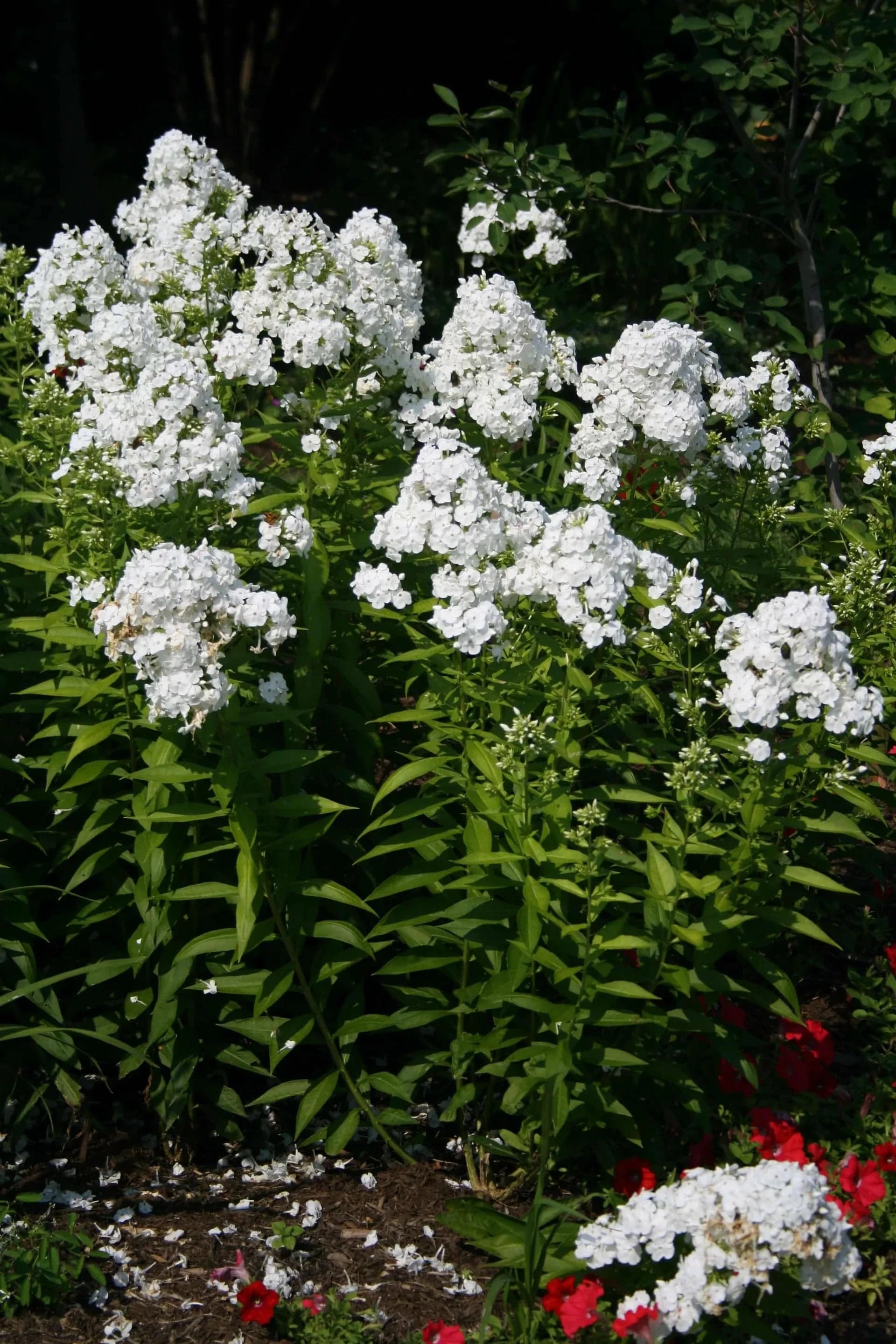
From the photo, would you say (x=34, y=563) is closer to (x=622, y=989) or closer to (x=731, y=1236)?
(x=622, y=989)

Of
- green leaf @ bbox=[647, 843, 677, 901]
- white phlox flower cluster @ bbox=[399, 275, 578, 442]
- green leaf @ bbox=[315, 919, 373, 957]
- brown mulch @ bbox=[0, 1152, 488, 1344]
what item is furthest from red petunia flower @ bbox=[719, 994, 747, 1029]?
white phlox flower cluster @ bbox=[399, 275, 578, 442]

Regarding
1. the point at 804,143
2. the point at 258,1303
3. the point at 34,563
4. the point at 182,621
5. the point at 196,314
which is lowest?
the point at 258,1303

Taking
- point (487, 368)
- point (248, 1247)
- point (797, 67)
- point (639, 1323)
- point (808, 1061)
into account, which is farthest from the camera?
point (797, 67)

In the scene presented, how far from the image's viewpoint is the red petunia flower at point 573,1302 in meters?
2.89

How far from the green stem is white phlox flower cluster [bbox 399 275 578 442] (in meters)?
1.29

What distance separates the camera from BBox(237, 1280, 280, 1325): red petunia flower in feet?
10.0

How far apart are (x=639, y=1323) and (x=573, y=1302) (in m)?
0.19

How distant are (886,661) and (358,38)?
40.7 ft

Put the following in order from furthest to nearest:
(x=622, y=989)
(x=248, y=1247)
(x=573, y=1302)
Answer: (x=248, y=1247), (x=622, y=989), (x=573, y=1302)

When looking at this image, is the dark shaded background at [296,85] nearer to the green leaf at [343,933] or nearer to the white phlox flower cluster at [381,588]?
the white phlox flower cluster at [381,588]

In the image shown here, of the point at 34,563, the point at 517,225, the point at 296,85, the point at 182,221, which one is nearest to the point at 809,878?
the point at 34,563

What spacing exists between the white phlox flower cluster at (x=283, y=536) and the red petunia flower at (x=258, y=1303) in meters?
1.57

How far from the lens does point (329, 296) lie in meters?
3.72

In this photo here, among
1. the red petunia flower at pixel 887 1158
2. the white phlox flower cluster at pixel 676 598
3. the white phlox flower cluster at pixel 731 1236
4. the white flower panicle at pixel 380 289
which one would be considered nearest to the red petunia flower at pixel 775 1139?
the red petunia flower at pixel 887 1158
